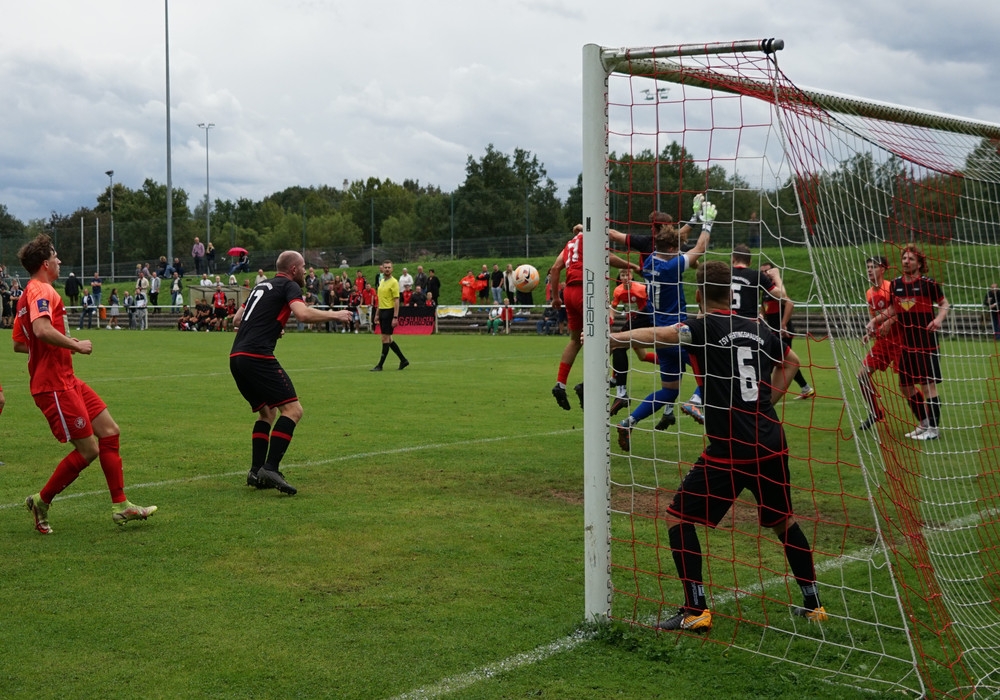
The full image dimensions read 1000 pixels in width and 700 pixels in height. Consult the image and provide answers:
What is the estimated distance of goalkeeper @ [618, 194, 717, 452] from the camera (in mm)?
5184

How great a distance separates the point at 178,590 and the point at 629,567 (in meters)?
2.39

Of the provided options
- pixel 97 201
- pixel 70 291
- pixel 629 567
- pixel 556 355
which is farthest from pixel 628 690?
pixel 97 201

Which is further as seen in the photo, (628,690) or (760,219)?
(760,219)

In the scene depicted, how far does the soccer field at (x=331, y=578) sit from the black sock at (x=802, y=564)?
0.63 meters

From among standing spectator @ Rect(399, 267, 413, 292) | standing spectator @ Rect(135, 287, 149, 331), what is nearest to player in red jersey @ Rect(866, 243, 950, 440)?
standing spectator @ Rect(399, 267, 413, 292)

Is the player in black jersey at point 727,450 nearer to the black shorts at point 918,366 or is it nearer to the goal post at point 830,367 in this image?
the goal post at point 830,367

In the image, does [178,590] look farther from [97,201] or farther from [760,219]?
[97,201]

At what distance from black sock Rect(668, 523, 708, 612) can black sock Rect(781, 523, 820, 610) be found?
1.49ft

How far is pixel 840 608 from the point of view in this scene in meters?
4.76

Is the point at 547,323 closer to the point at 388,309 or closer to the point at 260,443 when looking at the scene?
the point at 388,309

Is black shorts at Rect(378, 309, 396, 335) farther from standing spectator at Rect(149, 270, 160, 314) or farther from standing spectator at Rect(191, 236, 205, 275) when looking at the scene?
standing spectator at Rect(191, 236, 205, 275)

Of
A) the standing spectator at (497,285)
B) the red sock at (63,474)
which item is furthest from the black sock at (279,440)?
the standing spectator at (497,285)

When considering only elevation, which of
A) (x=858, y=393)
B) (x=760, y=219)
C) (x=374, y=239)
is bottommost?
(x=858, y=393)

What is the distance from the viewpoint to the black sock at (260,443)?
7520 mm
